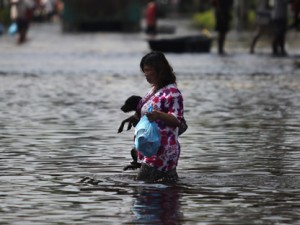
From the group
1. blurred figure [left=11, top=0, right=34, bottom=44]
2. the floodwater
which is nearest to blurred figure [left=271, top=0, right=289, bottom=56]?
the floodwater

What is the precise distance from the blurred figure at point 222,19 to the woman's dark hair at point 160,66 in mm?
27205

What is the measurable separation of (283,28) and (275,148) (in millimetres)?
23352

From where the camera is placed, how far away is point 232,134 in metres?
16.7

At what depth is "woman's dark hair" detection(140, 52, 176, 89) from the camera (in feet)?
38.8

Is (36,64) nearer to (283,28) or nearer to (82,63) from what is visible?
(82,63)

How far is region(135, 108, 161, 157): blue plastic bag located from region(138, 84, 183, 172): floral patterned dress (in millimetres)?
104

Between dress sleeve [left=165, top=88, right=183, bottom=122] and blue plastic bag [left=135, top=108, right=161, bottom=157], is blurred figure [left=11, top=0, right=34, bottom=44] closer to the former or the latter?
dress sleeve [left=165, top=88, right=183, bottom=122]

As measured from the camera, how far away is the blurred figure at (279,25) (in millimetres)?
38219

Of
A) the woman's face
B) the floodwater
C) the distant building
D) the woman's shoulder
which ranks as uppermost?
the woman's face

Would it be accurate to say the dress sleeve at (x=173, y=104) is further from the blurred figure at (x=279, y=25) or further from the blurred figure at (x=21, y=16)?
the blurred figure at (x=21, y=16)

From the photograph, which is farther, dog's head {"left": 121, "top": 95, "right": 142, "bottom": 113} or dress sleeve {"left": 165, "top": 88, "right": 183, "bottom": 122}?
dog's head {"left": 121, "top": 95, "right": 142, "bottom": 113}

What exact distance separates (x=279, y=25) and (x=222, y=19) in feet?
5.73

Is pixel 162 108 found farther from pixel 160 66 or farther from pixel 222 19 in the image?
pixel 222 19

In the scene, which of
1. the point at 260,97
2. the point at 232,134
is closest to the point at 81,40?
the point at 260,97
